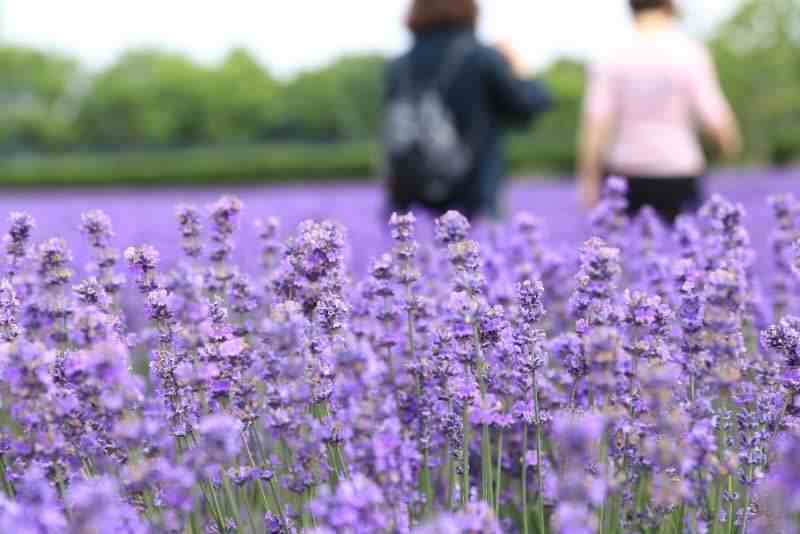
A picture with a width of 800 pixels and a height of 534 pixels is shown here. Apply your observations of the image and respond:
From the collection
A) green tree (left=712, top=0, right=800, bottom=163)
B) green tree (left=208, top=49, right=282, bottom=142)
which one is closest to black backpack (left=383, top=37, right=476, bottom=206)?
green tree (left=712, top=0, right=800, bottom=163)

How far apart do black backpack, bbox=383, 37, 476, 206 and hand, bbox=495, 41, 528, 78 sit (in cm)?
21

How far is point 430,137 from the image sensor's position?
196 inches

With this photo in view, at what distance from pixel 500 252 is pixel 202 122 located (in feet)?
165

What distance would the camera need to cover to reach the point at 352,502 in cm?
128

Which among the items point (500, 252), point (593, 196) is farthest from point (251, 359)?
point (593, 196)

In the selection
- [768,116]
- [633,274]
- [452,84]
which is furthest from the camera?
[768,116]

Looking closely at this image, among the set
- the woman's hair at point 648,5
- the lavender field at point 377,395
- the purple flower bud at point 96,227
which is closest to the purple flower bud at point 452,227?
the lavender field at point 377,395

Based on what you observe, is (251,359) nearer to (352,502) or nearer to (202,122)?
(352,502)

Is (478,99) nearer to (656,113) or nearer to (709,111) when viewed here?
(656,113)

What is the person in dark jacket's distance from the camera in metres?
4.90

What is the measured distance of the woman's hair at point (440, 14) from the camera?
16.2 feet

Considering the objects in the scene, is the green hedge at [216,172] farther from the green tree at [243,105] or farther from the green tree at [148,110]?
the green tree at [148,110]

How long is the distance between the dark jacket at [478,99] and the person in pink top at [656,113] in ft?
1.03

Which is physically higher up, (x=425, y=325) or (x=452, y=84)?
(x=452, y=84)
